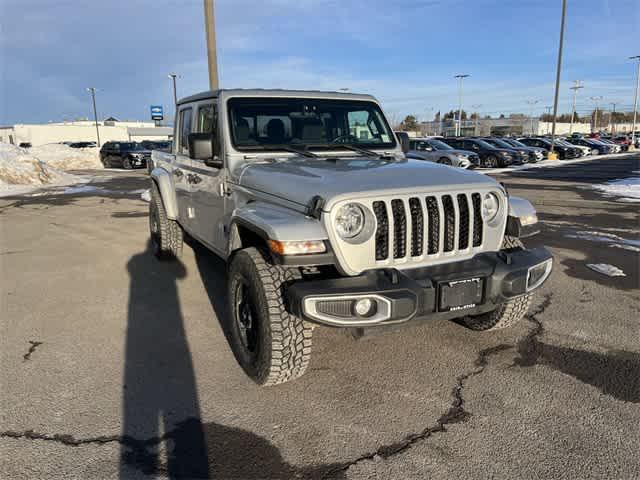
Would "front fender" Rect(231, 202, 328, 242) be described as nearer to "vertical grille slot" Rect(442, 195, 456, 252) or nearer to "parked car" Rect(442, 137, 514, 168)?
"vertical grille slot" Rect(442, 195, 456, 252)

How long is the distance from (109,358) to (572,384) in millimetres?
3328

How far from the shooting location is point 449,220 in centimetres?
309

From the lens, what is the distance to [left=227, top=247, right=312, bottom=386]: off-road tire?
296 centimetres

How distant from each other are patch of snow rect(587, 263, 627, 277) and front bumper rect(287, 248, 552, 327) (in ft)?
10.5

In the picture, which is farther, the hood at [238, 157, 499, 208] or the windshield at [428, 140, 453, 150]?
the windshield at [428, 140, 453, 150]

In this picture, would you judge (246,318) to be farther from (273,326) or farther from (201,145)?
(201,145)

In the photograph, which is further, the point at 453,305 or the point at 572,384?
the point at 572,384

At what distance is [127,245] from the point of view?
24.5 feet

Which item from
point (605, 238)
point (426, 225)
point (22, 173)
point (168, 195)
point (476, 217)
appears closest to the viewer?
point (426, 225)

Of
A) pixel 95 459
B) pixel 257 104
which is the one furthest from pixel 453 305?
pixel 257 104

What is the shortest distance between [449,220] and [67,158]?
1247 inches

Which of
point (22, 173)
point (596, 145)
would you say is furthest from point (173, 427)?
point (596, 145)

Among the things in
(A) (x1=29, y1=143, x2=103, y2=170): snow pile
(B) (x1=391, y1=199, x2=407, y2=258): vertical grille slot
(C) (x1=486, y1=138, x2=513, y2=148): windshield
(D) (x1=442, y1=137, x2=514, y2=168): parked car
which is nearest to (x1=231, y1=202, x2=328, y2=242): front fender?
(B) (x1=391, y1=199, x2=407, y2=258): vertical grille slot

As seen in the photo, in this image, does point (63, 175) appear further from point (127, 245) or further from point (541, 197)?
point (541, 197)
